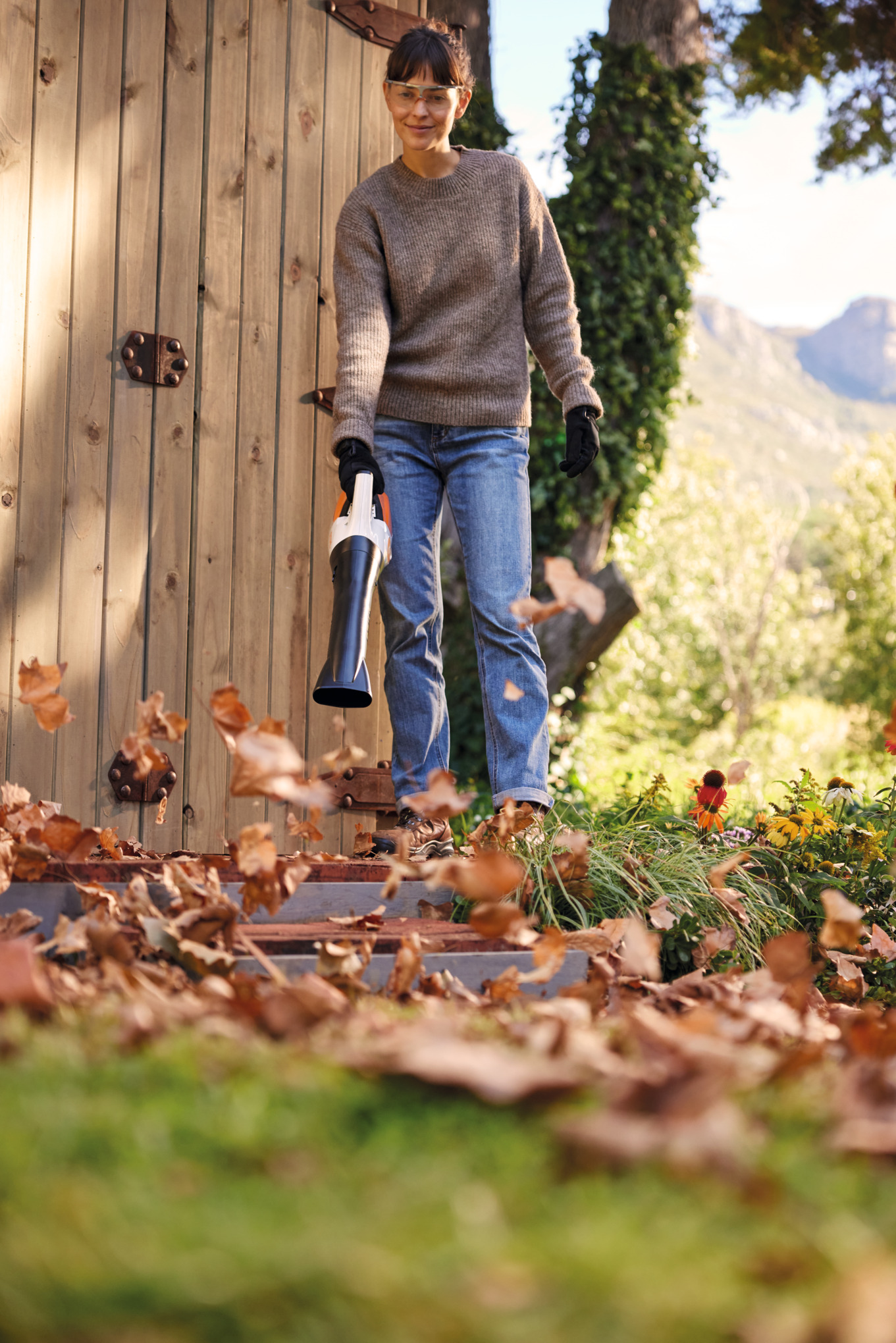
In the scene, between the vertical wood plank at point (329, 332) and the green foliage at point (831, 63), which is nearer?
the vertical wood plank at point (329, 332)

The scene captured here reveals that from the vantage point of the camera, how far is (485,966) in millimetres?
1586

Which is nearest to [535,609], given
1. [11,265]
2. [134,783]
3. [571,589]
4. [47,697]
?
[571,589]

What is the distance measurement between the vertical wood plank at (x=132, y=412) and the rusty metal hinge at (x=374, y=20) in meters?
0.50

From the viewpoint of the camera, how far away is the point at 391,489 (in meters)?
2.57

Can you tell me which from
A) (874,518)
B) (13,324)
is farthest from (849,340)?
(13,324)

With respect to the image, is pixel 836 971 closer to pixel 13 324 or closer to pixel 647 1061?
pixel 647 1061

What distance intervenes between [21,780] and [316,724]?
72cm

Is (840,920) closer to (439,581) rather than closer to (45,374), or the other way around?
(439,581)

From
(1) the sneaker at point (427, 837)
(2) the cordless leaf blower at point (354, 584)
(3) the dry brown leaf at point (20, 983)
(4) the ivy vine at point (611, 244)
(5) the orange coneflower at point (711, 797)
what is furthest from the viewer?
(4) the ivy vine at point (611, 244)

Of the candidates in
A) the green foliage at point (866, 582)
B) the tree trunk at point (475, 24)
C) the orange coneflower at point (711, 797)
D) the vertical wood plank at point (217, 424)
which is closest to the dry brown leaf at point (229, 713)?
the vertical wood plank at point (217, 424)

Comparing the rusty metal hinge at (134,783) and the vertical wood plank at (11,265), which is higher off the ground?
the vertical wood plank at (11,265)

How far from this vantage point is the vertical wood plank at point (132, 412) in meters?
2.51

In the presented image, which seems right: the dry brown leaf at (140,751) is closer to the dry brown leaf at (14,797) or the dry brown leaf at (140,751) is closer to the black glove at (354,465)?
the dry brown leaf at (14,797)

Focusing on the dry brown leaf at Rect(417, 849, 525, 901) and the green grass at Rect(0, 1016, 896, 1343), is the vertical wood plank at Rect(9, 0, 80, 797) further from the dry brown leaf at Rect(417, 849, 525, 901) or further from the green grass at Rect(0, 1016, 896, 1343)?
the green grass at Rect(0, 1016, 896, 1343)
